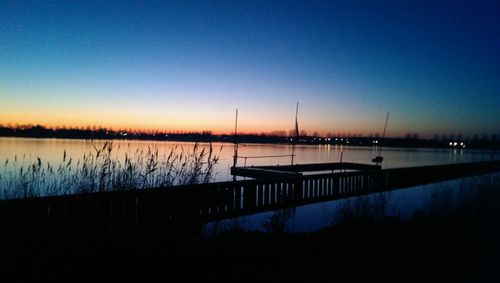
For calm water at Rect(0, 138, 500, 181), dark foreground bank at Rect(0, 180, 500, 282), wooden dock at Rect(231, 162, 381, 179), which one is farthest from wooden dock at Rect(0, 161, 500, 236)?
wooden dock at Rect(231, 162, 381, 179)

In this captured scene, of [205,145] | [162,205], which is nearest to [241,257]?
[162,205]

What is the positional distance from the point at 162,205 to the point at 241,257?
2.07 meters

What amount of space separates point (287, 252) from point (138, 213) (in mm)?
2790

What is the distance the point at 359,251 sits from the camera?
584 cm

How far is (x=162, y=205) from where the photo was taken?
659 cm

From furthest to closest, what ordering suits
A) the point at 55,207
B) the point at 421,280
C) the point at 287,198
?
the point at 287,198 → the point at 55,207 → the point at 421,280

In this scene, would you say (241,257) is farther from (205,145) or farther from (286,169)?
(205,145)

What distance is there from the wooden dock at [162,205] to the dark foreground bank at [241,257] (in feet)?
0.60

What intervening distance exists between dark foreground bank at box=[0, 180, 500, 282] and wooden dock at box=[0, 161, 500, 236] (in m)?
0.18

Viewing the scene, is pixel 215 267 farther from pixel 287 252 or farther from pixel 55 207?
pixel 55 207

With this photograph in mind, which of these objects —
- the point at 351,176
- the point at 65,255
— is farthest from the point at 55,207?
the point at 351,176

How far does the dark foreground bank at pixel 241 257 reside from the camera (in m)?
4.59

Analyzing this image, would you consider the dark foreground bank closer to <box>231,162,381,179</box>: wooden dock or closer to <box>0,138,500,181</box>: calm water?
<box>0,138,500,181</box>: calm water

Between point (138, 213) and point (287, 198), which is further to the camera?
point (287, 198)
